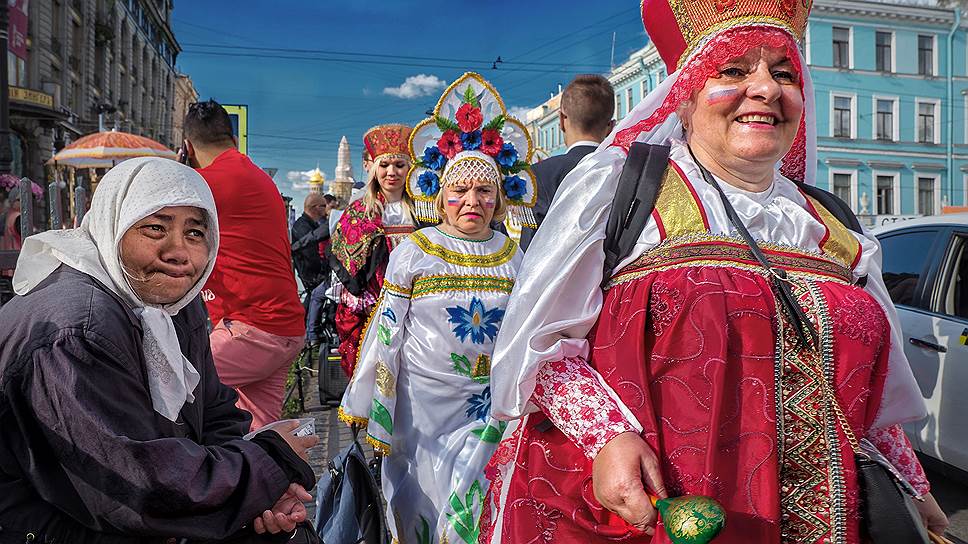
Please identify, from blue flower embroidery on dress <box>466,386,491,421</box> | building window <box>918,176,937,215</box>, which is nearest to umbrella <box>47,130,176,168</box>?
blue flower embroidery on dress <box>466,386,491,421</box>

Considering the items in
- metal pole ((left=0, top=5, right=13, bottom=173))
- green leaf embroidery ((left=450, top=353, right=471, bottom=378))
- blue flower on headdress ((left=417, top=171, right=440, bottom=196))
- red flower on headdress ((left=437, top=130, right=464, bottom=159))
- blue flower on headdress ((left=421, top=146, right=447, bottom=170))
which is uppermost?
metal pole ((left=0, top=5, right=13, bottom=173))

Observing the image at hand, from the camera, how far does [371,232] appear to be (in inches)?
196

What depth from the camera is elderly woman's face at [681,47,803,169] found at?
5.64ft

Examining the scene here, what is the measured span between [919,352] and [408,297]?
10.3 ft

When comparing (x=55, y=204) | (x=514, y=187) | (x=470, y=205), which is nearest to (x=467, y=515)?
(x=470, y=205)

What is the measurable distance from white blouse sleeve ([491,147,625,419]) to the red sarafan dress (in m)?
0.02

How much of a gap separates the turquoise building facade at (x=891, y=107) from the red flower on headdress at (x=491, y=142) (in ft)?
113

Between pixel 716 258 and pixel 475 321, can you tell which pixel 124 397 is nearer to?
pixel 716 258

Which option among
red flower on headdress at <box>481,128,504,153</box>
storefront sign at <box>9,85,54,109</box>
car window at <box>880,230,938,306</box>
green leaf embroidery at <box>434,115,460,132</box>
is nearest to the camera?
red flower on headdress at <box>481,128,504,153</box>

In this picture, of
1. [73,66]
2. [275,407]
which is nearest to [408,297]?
[275,407]

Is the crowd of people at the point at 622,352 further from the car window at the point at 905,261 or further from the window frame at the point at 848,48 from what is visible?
the window frame at the point at 848,48

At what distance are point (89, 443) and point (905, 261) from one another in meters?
4.93

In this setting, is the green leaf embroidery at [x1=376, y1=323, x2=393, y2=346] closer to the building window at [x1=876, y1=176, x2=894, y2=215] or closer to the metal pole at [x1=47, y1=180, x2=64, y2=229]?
the metal pole at [x1=47, y1=180, x2=64, y2=229]

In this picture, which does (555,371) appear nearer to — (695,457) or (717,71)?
(695,457)
